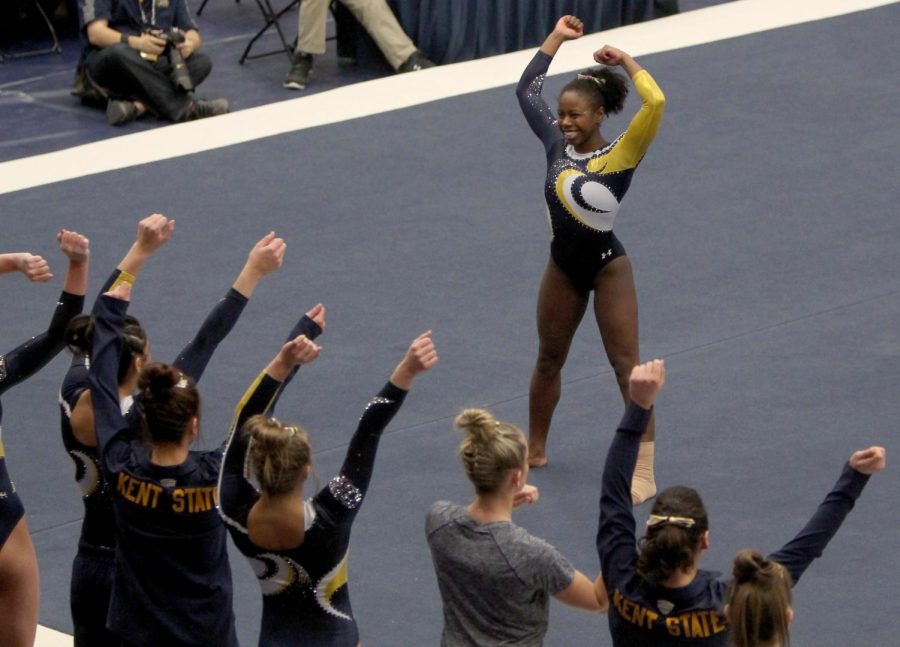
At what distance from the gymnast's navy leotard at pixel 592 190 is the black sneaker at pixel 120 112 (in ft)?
15.6

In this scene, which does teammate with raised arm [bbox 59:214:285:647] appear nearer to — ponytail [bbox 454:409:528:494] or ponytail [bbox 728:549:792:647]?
ponytail [bbox 454:409:528:494]

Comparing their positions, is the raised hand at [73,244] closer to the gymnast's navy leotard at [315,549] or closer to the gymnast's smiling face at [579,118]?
the gymnast's navy leotard at [315,549]

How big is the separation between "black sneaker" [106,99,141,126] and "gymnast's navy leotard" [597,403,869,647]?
21.9 feet

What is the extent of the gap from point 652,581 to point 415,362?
27.9 inches

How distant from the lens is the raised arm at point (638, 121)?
527cm

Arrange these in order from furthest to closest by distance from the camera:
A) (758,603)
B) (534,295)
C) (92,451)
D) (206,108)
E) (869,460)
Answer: (206,108) < (534,295) < (92,451) < (869,460) < (758,603)

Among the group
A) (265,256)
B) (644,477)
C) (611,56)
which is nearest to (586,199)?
(611,56)

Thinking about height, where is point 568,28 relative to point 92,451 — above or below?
above

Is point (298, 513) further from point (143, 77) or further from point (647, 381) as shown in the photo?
point (143, 77)

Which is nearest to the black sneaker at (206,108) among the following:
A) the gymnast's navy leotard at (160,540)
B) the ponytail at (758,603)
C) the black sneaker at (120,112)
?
the black sneaker at (120,112)

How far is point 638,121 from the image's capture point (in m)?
5.29

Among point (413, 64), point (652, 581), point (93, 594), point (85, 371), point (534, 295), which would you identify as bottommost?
point (413, 64)

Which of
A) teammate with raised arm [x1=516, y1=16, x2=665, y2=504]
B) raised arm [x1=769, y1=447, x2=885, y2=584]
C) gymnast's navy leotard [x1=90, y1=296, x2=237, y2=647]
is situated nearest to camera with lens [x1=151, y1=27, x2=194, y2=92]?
teammate with raised arm [x1=516, y1=16, x2=665, y2=504]

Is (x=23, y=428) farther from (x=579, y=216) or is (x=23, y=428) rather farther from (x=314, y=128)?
(x=314, y=128)
